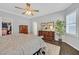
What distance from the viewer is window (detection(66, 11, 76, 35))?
2277mm

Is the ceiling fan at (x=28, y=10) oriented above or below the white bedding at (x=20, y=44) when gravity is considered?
above

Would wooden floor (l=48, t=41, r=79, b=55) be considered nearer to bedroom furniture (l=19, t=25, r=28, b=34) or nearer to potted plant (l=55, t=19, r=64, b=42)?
potted plant (l=55, t=19, r=64, b=42)

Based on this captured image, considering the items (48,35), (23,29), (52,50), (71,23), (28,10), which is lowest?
(52,50)

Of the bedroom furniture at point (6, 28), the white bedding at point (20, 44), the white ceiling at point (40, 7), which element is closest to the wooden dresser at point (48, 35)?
the white bedding at point (20, 44)

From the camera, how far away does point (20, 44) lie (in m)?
2.15

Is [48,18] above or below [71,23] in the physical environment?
above

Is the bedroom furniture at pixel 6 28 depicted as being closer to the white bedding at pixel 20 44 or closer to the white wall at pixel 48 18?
the white bedding at pixel 20 44

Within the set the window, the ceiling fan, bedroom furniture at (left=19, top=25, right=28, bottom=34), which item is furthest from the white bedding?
the window

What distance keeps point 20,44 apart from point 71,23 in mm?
1097

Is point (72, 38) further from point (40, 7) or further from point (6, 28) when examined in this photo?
point (6, 28)

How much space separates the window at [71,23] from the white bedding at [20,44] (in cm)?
59

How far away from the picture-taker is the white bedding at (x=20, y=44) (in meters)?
2.11

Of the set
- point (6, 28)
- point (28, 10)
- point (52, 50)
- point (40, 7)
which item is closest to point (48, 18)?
point (40, 7)

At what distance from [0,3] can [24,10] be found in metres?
0.48
